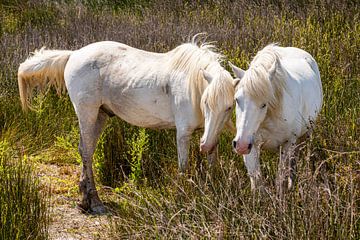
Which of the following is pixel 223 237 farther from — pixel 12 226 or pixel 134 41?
pixel 134 41

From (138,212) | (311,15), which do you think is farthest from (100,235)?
(311,15)

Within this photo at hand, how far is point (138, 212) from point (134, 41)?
3.99m

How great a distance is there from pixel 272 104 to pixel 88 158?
1.67 meters

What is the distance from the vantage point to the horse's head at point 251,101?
401 cm

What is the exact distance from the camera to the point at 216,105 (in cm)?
433

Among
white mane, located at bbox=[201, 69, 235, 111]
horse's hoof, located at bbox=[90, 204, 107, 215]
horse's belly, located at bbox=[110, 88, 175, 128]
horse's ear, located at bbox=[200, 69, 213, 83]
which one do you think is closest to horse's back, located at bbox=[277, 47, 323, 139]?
white mane, located at bbox=[201, 69, 235, 111]

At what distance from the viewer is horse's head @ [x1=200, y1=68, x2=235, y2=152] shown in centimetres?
433

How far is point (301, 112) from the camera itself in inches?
182

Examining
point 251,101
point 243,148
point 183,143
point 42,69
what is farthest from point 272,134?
point 42,69

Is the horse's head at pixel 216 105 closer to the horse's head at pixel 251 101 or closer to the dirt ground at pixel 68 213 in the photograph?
the horse's head at pixel 251 101

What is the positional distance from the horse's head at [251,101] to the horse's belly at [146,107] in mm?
806

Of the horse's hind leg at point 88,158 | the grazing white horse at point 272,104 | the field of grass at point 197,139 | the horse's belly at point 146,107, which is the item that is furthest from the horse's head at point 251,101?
the horse's hind leg at point 88,158

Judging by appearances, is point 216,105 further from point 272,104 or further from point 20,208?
point 20,208

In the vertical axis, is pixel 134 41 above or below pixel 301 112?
below
